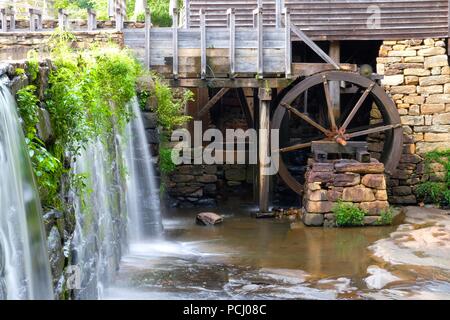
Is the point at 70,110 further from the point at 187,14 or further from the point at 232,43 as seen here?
the point at 187,14

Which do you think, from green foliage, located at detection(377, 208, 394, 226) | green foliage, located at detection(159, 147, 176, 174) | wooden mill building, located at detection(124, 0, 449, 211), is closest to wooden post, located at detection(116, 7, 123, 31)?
wooden mill building, located at detection(124, 0, 449, 211)

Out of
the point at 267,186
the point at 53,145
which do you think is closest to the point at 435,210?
the point at 267,186

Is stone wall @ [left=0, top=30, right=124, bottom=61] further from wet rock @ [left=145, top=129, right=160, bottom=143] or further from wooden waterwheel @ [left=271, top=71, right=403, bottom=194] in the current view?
wooden waterwheel @ [left=271, top=71, right=403, bottom=194]

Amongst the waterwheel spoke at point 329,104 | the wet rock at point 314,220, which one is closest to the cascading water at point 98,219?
the wet rock at point 314,220

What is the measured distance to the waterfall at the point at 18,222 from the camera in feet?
13.6

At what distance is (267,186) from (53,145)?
22.2 ft

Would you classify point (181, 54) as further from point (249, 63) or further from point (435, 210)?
point (435, 210)

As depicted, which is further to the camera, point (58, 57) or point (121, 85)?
point (121, 85)

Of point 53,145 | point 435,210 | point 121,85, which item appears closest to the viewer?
point 53,145

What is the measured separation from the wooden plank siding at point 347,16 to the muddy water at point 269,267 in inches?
167

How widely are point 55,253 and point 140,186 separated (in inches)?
219

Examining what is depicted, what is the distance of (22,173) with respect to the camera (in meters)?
4.48

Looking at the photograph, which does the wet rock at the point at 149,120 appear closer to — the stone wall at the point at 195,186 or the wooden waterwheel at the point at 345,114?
the wooden waterwheel at the point at 345,114

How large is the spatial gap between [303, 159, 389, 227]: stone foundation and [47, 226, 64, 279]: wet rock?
6412 millimetres
